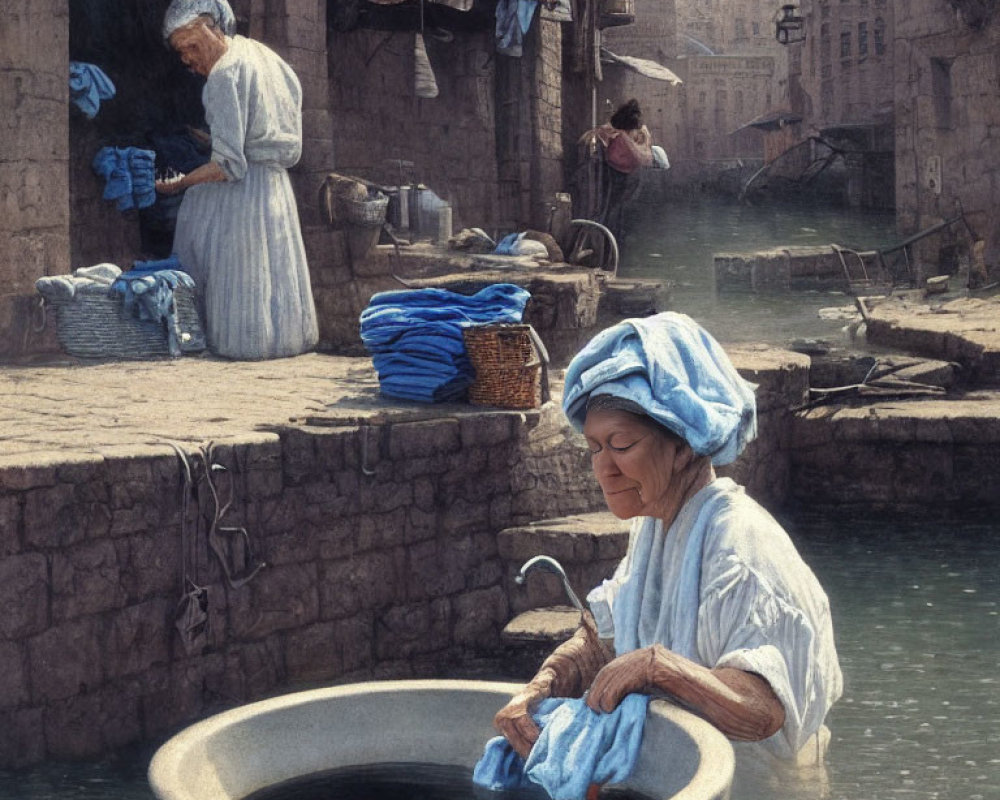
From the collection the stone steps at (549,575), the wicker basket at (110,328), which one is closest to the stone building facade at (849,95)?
the wicker basket at (110,328)

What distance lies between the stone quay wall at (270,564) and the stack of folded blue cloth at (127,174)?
13.2ft

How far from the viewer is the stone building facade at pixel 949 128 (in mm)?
21047

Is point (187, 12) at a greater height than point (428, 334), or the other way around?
point (187, 12)

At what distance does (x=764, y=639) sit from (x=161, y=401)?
5.73m

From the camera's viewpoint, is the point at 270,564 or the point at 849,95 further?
the point at 849,95

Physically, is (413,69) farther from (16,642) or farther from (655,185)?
(655,185)

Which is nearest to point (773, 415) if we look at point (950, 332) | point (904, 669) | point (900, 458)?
point (900, 458)

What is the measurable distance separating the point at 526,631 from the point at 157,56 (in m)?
6.73

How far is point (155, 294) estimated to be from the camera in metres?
9.80

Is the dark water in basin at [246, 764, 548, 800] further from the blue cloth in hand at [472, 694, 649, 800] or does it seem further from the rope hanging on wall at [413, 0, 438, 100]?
the rope hanging on wall at [413, 0, 438, 100]

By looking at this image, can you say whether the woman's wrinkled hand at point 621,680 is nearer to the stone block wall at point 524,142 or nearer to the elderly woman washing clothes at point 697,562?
the elderly woman washing clothes at point 697,562

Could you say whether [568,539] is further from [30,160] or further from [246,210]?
[30,160]

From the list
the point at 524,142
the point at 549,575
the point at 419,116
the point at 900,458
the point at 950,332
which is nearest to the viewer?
the point at 549,575

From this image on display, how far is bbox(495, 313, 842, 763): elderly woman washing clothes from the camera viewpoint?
2.86 meters
